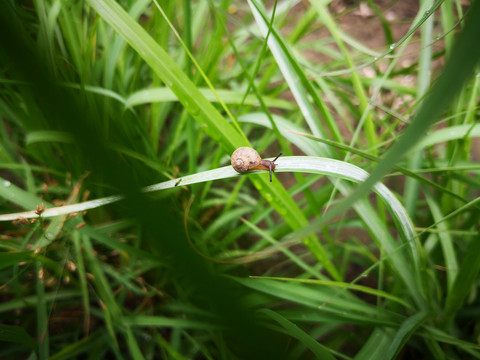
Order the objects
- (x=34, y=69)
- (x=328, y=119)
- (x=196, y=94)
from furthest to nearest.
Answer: (x=328, y=119) → (x=196, y=94) → (x=34, y=69)

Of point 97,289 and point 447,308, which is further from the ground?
point 97,289

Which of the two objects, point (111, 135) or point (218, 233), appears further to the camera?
point (218, 233)

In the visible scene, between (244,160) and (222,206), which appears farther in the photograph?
(222,206)

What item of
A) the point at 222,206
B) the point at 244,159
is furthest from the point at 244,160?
the point at 222,206

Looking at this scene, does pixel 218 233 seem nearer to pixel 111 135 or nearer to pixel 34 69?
pixel 111 135

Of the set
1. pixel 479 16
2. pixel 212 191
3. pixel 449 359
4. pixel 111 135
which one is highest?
pixel 111 135

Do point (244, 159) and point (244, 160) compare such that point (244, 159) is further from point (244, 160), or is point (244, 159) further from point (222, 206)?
point (222, 206)

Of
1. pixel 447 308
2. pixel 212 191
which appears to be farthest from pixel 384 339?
pixel 212 191

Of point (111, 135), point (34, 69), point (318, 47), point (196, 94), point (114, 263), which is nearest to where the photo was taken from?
point (34, 69)
